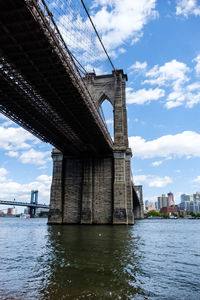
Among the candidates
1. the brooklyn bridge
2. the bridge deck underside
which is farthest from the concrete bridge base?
the bridge deck underside

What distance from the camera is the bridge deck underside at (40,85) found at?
12031 millimetres

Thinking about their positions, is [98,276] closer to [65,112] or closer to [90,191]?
[65,112]

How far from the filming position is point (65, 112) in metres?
24.1

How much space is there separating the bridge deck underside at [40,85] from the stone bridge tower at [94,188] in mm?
4394

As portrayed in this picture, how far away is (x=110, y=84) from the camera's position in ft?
148

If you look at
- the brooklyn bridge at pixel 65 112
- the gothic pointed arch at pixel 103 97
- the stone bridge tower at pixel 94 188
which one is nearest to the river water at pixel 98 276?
the brooklyn bridge at pixel 65 112

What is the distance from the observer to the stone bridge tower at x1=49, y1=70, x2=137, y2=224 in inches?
1366

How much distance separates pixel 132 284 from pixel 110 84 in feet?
136

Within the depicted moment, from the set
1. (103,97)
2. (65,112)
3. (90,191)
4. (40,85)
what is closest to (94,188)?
(90,191)

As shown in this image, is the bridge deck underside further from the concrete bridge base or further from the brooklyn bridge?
the concrete bridge base

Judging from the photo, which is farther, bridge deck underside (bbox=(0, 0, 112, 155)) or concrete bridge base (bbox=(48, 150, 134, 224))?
concrete bridge base (bbox=(48, 150, 134, 224))

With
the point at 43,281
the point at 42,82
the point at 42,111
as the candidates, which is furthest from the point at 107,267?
the point at 42,111

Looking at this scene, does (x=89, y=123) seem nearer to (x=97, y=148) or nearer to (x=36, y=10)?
(x=97, y=148)

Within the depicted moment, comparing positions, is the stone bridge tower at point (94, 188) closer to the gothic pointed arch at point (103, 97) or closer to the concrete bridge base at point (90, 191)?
the concrete bridge base at point (90, 191)
